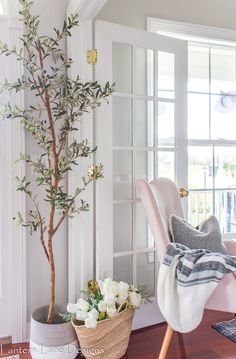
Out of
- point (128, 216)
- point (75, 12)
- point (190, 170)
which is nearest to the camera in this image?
point (75, 12)

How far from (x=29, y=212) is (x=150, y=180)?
2.94 ft

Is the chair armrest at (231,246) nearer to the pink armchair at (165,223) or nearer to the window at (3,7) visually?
the pink armchair at (165,223)

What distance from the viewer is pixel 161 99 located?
8.43 ft

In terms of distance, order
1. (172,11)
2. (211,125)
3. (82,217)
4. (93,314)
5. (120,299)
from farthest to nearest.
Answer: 1. (211,125)
2. (172,11)
3. (82,217)
4. (120,299)
5. (93,314)

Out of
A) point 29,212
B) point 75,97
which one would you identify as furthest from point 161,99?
point 29,212

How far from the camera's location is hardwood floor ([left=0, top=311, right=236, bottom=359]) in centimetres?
213

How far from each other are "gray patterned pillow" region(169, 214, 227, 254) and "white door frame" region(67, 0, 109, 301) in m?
0.54

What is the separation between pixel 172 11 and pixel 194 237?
71.7 inches

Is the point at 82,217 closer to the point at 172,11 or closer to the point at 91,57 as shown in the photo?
the point at 91,57

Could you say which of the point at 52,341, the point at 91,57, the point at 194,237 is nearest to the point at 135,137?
the point at 91,57

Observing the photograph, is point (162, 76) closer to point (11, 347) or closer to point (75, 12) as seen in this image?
point (75, 12)

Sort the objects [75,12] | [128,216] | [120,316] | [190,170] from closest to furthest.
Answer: [120,316]
[75,12]
[128,216]
[190,170]

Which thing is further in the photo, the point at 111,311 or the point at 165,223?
the point at 165,223

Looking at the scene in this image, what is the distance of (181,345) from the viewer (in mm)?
2258
